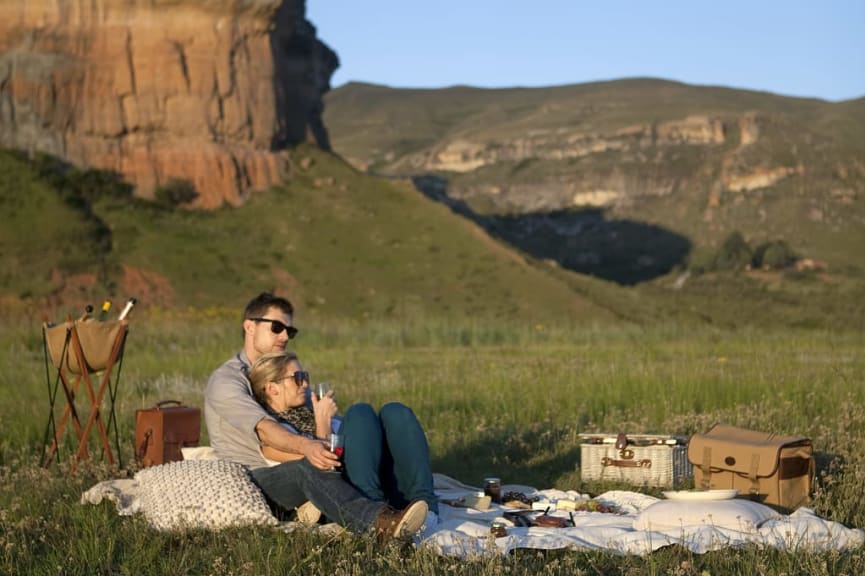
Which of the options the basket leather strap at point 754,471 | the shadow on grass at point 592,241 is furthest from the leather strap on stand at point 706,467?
the shadow on grass at point 592,241

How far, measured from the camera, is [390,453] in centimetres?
873

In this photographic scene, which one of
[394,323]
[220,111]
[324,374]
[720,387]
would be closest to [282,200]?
[220,111]

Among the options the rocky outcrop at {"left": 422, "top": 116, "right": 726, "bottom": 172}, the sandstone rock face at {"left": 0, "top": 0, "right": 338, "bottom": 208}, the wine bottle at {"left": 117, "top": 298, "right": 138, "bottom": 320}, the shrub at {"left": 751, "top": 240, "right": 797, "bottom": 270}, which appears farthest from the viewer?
the rocky outcrop at {"left": 422, "top": 116, "right": 726, "bottom": 172}

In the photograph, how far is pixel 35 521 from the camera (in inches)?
344

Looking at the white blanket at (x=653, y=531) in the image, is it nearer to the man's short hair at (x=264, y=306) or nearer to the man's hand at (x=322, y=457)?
the man's hand at (x=322, y=457)

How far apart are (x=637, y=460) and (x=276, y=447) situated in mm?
3388

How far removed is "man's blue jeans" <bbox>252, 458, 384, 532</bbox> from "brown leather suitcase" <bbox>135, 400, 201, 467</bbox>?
1997 millimetres

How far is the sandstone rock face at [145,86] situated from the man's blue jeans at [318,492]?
43227 mm

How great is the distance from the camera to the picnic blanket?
7.70 metres

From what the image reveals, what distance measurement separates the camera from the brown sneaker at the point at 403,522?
754 centimetres

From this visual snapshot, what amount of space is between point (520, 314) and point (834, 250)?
4160 cm

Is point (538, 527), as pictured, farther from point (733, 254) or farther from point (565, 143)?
point (565, 143)

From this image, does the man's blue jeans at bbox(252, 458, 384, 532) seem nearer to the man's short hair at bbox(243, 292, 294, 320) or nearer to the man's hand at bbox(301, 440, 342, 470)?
the man's hand at bbox(301, 440, 342, 470)

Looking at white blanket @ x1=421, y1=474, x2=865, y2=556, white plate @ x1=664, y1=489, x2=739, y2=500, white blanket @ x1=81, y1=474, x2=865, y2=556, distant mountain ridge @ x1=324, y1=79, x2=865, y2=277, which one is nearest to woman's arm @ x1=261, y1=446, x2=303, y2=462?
white blanket @ x1=81, y1=474, x2=865, y2=556
